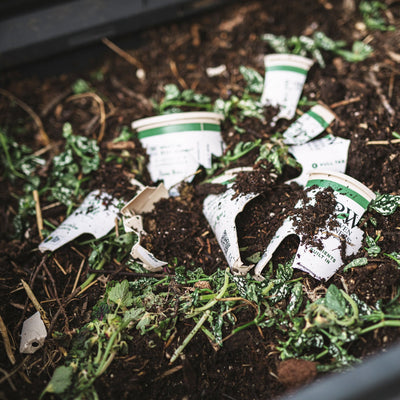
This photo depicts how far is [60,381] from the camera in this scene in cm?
117

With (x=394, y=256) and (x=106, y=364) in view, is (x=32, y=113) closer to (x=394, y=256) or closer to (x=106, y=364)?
(x=106, y=364)

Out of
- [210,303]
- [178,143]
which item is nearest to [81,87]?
[178,143]

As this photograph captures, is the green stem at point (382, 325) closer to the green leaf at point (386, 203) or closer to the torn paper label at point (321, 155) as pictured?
the green leaf at point (386, 203)

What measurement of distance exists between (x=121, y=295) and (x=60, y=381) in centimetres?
33

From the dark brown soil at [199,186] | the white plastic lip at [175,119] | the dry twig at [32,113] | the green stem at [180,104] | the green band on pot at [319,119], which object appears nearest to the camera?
the dark brown soil at [199,186]

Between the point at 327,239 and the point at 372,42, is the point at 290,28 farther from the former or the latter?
the point at 327,239

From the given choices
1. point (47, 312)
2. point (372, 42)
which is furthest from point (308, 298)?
point (372, 42)

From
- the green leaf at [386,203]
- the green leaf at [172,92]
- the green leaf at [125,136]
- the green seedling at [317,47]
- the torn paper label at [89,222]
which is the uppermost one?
the green seedling at [317,47]

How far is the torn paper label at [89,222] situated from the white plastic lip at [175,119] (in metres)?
0.36

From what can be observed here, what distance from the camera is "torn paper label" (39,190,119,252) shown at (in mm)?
1551

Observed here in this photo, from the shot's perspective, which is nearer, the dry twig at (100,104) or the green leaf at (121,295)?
the green leaf at (121,295)

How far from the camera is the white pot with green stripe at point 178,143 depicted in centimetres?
161

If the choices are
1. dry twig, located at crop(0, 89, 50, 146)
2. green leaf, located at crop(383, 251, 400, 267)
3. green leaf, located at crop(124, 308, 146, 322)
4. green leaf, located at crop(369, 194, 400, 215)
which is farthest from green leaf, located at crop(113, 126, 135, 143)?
green leaf, located at crop(383, 251, 400, 267)

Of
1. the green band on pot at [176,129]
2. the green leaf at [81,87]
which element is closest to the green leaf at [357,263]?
the green band on pot at [176,129]
